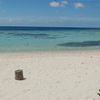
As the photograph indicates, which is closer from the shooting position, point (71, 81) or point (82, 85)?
point (82, 85)

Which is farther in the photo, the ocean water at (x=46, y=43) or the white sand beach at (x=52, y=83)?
the ocean water at (x=46, y=43)

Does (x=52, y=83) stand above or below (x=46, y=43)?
above

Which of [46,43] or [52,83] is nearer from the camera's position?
[52,83]

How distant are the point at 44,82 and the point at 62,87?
0.79 metres

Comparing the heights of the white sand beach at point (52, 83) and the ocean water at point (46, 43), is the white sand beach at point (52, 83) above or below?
above

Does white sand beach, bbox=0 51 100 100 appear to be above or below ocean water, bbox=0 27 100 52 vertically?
above

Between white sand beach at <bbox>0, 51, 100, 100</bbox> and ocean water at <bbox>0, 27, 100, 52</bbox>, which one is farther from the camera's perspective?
ocean water at <bbox>0, 27, 100, 52</bbox>

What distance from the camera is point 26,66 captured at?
10.5m

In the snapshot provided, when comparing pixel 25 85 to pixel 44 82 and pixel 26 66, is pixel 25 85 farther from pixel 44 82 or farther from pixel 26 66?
pixel 26 66

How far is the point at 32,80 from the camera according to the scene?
8.15 metres

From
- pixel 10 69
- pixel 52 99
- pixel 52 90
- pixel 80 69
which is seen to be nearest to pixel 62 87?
pixel 52 90

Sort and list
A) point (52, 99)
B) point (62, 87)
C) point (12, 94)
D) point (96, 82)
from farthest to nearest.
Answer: point (96, 82), point (62, 87), point (12, 94), point (52, 99)

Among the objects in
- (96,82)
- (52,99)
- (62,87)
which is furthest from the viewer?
(96,82)

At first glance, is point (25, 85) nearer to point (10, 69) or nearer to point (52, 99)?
point (52, 99)
